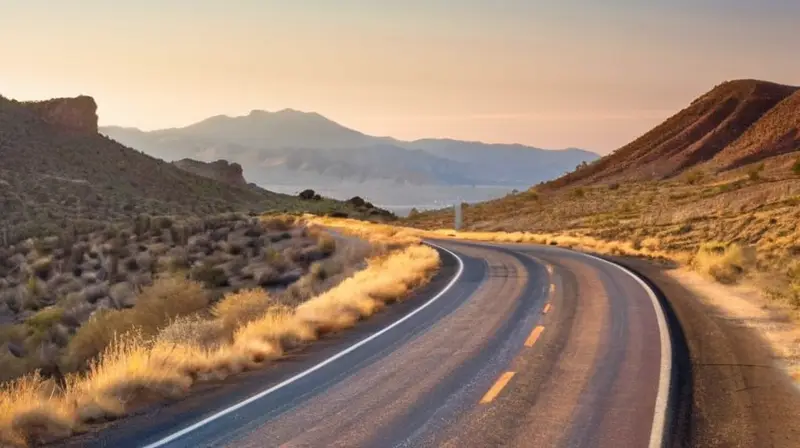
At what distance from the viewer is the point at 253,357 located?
1138 cm

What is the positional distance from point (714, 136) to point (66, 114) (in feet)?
277

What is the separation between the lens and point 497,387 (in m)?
9.27

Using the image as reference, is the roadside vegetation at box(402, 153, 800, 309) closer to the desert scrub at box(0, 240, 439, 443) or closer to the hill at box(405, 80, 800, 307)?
the hill at box(405, 80, 800, 307)

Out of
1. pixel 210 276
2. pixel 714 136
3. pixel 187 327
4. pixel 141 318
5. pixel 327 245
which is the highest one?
pixel 714 136


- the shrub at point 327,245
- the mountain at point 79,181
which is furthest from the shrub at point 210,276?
the mountain at point 79,181

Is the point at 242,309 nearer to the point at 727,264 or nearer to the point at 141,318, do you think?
the point at 141,318

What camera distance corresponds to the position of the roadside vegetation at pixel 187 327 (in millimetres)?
8625

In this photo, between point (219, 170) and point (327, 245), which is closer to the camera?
point (327, 245)

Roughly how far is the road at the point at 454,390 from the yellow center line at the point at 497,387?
2 cm

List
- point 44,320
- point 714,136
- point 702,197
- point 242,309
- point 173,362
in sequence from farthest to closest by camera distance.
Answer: point 714,136 < point 702,197 < point 44,320 < point 242,309 < point 173,362

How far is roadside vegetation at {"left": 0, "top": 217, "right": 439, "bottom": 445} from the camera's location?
28.3 feet

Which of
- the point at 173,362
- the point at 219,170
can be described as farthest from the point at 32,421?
the point at 219,170

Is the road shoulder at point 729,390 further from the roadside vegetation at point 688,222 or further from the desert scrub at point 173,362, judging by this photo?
the desert scrub at point 173,362

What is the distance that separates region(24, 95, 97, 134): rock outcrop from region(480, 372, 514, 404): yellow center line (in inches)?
3750
